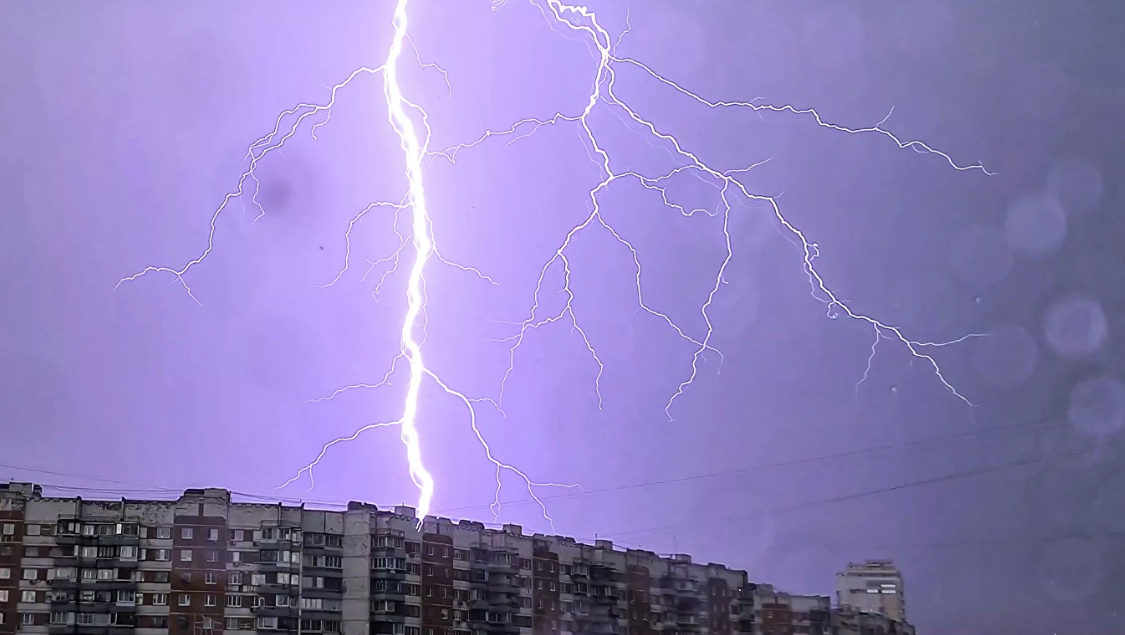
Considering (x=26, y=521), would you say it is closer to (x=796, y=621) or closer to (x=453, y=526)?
(x=453, y=526)

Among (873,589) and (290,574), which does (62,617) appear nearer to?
(290,574)

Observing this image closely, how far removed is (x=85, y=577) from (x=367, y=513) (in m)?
2.42

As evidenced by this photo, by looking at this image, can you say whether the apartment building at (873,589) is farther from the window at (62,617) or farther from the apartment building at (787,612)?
the window at (62,617)

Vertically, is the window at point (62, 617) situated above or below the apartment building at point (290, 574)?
below

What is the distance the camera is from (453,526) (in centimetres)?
1123

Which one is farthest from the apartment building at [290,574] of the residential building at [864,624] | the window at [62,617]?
the residential building at [864,624]

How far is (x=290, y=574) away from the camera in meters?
10.8

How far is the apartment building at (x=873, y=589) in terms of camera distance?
389 inches

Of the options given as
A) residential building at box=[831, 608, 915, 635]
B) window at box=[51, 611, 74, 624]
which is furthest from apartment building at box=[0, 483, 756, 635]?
residential building at box=[831, 608, 915, 635]

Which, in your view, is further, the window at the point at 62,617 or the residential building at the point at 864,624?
the residential building at the point at 864,624

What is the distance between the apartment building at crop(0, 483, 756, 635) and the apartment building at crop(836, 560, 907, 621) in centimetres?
85

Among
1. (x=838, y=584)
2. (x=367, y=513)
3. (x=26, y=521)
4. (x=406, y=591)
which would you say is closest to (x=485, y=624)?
(x=406, y=591)

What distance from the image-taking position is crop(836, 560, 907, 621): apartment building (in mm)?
9883

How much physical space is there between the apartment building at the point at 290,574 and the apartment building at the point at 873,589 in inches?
33.5
